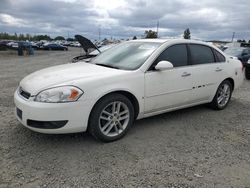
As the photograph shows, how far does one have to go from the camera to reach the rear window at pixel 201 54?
506 cm

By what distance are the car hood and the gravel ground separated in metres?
0.82

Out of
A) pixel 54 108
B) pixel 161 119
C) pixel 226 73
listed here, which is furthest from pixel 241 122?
pixel 54 108

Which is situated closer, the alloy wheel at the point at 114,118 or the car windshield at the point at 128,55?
the alloy wheel at the point at 114,118

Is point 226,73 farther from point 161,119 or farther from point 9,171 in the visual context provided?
point 9,171

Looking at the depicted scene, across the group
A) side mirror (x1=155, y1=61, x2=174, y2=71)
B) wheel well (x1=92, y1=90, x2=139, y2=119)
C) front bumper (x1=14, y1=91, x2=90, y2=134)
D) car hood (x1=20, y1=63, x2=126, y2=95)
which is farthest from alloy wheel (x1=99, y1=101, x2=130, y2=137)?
side mirror (x1=155, y1=61, x2=174, y2=71)

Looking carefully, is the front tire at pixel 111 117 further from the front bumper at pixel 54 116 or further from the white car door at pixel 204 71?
the white car door at pixel 204 71

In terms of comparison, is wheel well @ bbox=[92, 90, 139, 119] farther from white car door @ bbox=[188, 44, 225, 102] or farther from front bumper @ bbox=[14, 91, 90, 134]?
white car door @ bbox=[188, 44, 225, 102]

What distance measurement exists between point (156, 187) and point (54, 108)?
157 cm

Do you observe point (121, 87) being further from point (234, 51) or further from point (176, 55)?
point (234, 51)

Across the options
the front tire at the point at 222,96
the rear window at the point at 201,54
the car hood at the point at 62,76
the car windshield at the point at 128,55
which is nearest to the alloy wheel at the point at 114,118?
the car hood at the point at 62,76

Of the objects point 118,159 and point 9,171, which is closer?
point 9,171

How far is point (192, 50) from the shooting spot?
16.6ft

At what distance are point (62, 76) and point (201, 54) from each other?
2.84 metres

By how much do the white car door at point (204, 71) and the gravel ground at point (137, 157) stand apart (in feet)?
2.09
